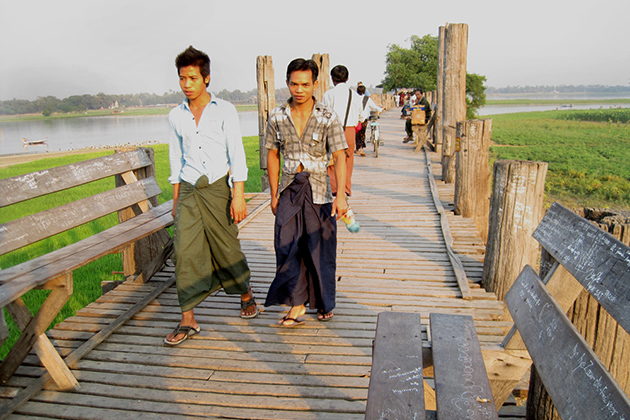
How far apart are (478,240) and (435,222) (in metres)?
0.77

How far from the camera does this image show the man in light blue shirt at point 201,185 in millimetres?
3369

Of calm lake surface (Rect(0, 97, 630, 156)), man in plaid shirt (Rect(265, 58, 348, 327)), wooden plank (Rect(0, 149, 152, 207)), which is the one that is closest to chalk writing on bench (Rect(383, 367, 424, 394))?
man in plaid shirt (Rect(265, 58, 348, 327))

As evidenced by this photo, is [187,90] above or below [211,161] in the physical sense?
above

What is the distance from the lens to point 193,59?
323 cm

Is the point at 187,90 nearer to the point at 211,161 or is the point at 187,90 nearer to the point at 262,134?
the point at 211,161

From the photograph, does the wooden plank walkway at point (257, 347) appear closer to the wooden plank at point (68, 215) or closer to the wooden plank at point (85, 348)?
the wooden plank at point (85, 348)

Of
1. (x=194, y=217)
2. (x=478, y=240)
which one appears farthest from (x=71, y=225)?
(x=478, y=240)

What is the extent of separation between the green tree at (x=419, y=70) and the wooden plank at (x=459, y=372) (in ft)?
182

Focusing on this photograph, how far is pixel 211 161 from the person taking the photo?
3424 mm

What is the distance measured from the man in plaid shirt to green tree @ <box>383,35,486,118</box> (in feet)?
177

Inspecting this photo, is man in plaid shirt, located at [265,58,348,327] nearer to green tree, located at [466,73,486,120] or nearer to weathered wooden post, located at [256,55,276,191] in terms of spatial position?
weathered wooden post, located at [256,55,276,191]

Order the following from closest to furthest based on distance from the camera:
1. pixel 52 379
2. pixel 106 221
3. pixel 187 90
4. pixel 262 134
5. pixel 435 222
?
pixel 52 379 → pixel 187 90 → pixel 435 222 → pixel 262 134 → pixel 106 221

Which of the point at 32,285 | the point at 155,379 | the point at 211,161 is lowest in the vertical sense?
the point at 155,379

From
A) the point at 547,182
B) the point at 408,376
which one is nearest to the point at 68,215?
the point at 408,376
